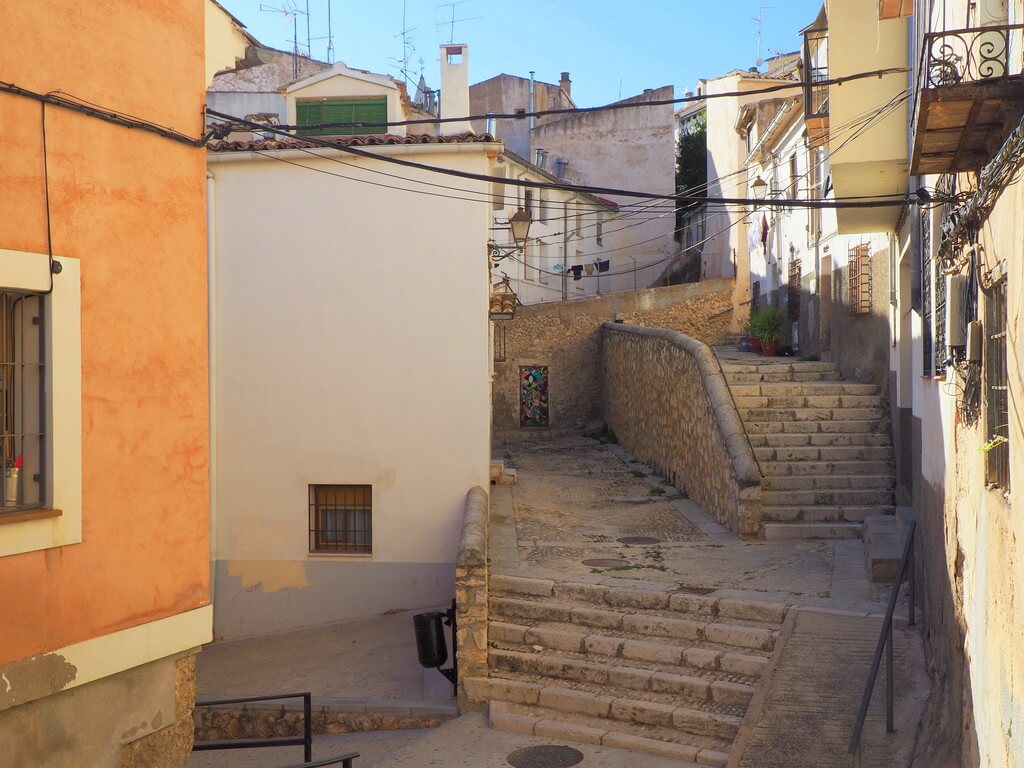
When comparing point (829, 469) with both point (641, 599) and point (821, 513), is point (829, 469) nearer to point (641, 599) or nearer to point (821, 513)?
point (821, 513)

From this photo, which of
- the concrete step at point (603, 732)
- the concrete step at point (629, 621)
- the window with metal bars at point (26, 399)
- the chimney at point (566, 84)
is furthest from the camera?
the chimney at point (566, 84)

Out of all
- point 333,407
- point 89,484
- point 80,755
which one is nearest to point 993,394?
point 89,484

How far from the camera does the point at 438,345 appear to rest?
13961 mm

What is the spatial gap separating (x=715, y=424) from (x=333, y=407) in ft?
17.3

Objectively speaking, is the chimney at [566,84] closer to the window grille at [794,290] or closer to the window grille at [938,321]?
the window grille at [794,290]

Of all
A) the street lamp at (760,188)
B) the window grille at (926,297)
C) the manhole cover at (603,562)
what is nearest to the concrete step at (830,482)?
the manhole cover at (603,562)

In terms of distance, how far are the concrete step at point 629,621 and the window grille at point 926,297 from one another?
282cm

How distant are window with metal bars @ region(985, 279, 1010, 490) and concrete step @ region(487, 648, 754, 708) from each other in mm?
3997

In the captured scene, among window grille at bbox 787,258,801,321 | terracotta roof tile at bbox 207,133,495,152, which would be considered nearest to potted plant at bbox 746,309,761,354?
window grille at bbox 787,258,801,321

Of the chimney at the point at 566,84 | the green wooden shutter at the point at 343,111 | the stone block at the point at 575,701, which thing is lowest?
the stone block at the point at 575,701

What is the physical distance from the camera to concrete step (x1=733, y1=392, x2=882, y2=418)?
15.2 m

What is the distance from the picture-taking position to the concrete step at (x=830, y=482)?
1349 centimetres

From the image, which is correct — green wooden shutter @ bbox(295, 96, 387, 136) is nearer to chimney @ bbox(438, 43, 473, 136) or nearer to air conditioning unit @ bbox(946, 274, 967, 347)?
chimney @ bbox(438, 43, 473, 136)

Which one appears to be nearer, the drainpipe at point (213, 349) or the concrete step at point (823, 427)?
the drainpipe at point (213, 349)
